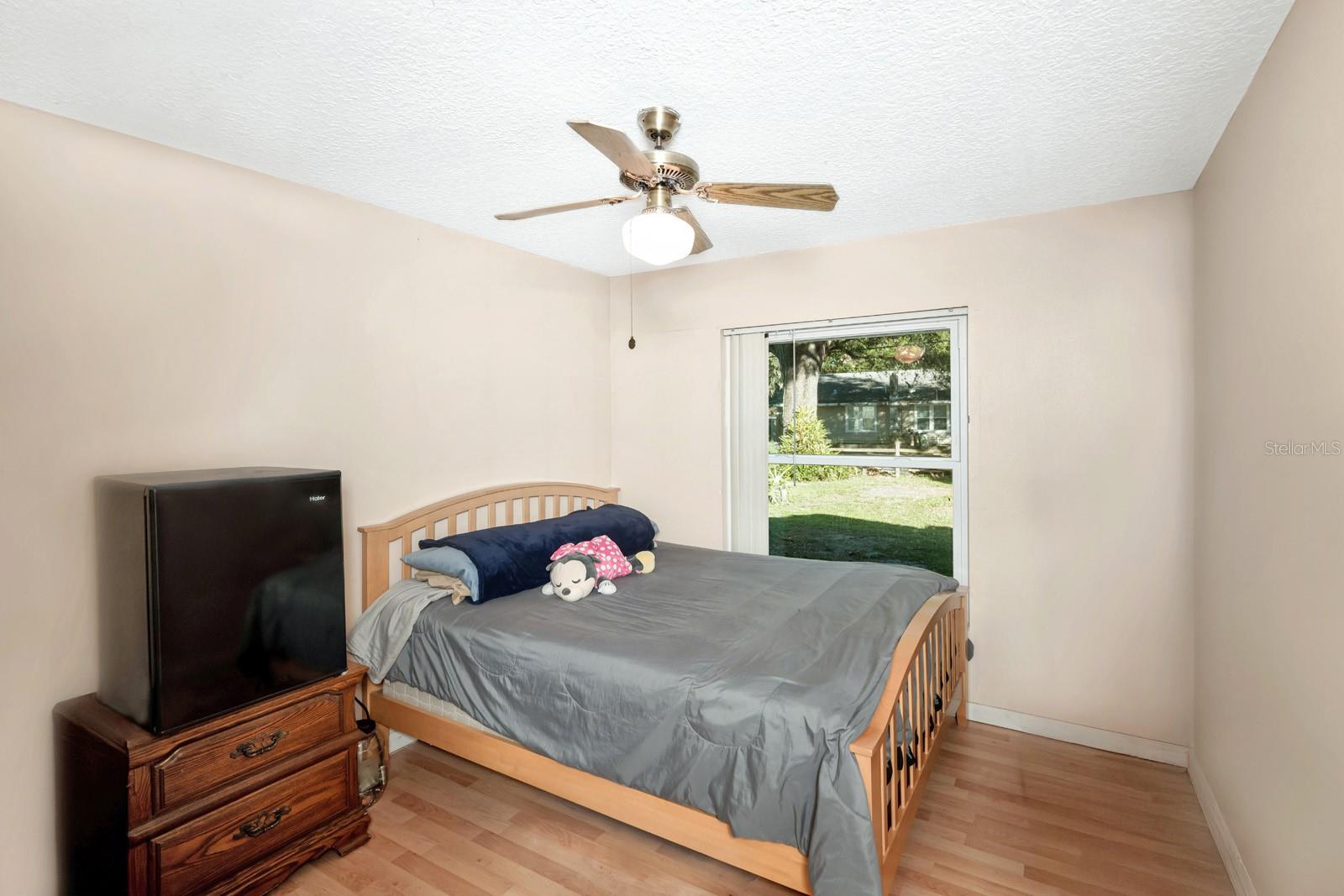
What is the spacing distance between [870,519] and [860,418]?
0.59 metres

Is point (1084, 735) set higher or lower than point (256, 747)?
lower

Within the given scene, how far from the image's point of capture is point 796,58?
176 centimetres

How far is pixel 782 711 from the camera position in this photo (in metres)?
1.83

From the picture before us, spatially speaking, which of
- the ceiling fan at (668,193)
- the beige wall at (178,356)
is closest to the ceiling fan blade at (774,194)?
the ceiling fan at (668,193)

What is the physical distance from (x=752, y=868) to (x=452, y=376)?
2560mm

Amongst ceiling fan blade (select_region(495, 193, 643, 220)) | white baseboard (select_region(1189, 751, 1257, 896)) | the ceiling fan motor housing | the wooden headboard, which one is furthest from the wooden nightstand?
white baseboard (select_region(1189, 751, 1257, 896))

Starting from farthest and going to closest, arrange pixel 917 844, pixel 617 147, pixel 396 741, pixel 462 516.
Result: pixel 462 516 < pixel 396 741 < pixel 917 844 < pixel 617 147

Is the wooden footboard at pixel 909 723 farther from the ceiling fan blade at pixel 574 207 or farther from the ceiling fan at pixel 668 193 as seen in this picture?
the ceiling fan blade at pixel 574 207

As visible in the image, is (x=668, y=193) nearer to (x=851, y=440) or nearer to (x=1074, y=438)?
(x=851, y=440)

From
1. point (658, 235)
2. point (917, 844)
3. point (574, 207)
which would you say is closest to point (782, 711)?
point (917, 844)

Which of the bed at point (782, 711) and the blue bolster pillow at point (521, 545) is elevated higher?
the blue bolster pillow at point (521, 545)

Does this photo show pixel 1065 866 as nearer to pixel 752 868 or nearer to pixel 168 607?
pixel 752 868

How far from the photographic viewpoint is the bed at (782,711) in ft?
5.98

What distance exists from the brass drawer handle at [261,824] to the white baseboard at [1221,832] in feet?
9.71
